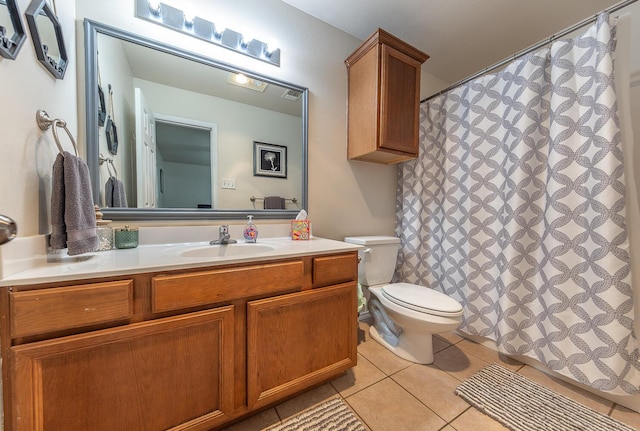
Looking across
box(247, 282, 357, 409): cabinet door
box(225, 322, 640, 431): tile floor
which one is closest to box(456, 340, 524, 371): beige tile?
box(225, 322, 640, 431): tile floor

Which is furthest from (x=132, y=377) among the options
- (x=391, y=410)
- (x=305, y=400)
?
(x=391, y=410)

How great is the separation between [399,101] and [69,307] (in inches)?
75.2

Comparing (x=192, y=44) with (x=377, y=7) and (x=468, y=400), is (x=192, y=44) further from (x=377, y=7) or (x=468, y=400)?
A: (x=468, y=400)

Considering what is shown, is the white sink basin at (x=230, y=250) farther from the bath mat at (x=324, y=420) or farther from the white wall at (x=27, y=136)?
the bath mat at (x=324, y=420)

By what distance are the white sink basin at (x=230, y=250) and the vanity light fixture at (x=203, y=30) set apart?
119 cm

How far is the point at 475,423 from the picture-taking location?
3.31ft

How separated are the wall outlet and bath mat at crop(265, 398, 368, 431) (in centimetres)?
121

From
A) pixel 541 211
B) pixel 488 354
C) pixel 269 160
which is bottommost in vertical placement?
pixel 488 354

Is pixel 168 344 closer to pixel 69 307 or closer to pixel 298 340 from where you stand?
pixel 69 307

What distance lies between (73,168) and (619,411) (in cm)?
254

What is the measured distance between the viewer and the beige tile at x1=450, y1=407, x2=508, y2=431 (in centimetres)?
99

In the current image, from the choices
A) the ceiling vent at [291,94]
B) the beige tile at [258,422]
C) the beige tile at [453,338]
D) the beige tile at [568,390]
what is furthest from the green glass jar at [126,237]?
the beige tile at [568,390]

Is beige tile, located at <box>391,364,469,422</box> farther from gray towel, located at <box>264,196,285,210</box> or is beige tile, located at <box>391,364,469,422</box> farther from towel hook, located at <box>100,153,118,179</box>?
towel hook, located at <box>100,153,118,179</box>

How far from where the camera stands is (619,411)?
107 centimetres
